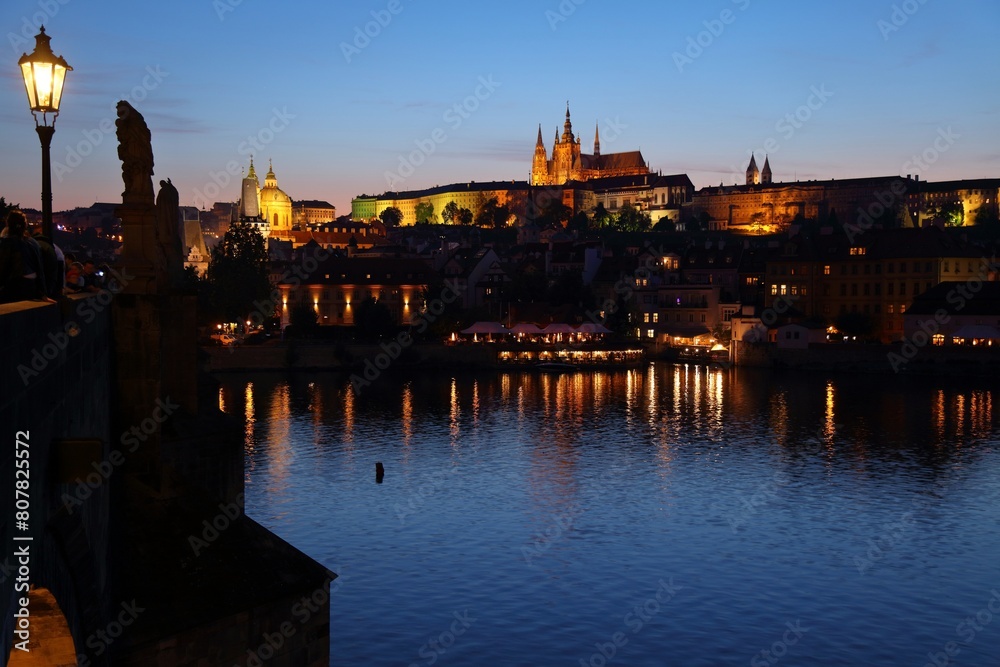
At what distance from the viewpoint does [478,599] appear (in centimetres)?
2548

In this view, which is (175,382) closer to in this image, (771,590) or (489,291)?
(771,590)

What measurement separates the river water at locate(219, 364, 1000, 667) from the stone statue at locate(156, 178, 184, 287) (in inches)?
321

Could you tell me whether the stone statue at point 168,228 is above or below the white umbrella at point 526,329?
above

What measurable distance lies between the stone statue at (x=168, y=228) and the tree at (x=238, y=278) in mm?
71980

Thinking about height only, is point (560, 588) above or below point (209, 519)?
below

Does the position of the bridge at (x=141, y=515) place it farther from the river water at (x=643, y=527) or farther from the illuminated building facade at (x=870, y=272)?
the illuminated building facade at (x=870, y=272)

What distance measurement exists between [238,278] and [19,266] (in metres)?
85.5

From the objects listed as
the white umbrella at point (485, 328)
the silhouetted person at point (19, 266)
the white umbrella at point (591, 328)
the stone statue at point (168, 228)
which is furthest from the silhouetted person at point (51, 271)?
the white umbrella at point (591, 328)

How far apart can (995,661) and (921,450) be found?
88.3ft

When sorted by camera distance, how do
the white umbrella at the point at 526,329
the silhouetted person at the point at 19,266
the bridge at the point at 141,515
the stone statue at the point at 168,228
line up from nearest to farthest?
the silhouetted person at the point at 19,266, the bridge at the point at 141,515, the stone statue at the point at 168,228, the white umbrella at the point at 526,329

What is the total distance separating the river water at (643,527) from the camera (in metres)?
23.3

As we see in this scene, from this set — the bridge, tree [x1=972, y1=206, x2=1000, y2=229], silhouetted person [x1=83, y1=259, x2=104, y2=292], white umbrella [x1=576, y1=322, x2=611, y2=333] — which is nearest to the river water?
the bridge

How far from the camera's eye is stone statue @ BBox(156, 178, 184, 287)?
17.3 meters

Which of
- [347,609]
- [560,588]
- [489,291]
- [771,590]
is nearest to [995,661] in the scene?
[771,590]
